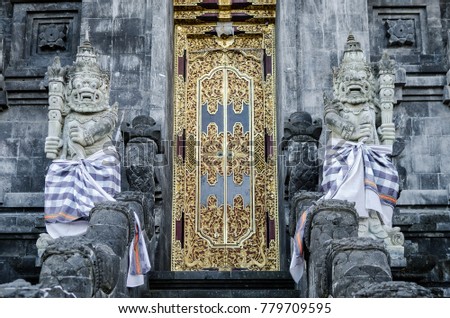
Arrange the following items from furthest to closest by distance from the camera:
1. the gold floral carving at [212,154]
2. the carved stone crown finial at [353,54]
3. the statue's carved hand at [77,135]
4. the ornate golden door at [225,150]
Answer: the gold floral carving at [212,154], the ornate golden door at [225,150], the carved stone crown finial at [353,54], the statue's carved hand at [77,135]

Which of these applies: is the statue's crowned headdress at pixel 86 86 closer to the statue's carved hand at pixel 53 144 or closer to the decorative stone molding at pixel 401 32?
the statue's carved hand at pixel 53 144

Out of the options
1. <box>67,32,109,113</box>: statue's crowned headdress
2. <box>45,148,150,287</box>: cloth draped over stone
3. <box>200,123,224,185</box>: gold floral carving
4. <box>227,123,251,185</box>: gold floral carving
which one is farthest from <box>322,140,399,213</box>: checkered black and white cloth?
<box>200,123,224,185</box>: gold floral carving

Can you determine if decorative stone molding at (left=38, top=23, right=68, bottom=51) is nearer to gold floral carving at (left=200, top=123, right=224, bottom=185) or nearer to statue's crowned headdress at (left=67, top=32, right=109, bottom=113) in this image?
gold floral carving at (left=200, top=123, right=224, bottom=185)

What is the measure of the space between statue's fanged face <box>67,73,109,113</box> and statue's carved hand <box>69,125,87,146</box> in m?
0.30

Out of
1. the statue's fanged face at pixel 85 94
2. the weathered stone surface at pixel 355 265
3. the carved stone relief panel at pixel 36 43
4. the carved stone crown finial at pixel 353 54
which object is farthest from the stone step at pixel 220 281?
the carved stone relief panel at pixel 36 43

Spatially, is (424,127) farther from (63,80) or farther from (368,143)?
(63,80)

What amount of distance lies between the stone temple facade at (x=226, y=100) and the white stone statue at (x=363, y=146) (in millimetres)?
978

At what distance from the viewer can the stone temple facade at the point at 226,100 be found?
51.2ft

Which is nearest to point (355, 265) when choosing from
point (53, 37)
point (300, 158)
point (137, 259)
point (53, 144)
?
point (137, 259)

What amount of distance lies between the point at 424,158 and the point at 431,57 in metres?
1.99

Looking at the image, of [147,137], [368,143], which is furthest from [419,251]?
[147,137]

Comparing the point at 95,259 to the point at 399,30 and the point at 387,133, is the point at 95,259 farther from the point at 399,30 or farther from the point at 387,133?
the point at 399,30

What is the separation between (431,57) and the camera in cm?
1789

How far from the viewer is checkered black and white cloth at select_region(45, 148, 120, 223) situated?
535 inches
